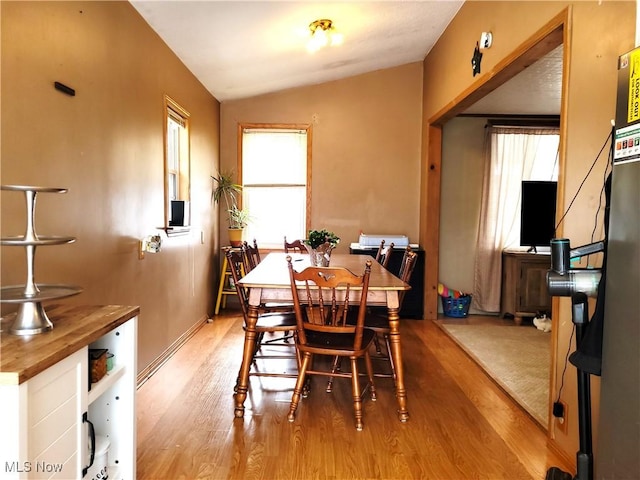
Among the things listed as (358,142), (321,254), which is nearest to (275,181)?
(358,142)

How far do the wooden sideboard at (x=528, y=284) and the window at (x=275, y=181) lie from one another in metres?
2.49

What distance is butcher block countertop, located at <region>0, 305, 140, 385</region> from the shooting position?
42.5 inches

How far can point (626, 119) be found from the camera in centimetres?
137

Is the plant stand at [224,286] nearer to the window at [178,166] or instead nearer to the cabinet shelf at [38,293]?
the window at [178,166]

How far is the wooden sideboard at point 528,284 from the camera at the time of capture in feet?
15.8

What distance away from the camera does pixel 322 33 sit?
343 cm

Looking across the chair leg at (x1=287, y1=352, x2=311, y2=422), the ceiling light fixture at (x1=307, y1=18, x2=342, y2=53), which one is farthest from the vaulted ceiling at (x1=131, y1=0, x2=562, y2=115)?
the chair leg at (x1=287, y1=352, x2=311, y2=422)

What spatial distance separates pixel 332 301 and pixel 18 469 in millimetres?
1543

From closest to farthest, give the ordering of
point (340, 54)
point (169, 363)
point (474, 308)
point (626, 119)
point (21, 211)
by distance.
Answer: point (626, 119)
point (21, 211)
point (169, 363)
point (340, 54)
point (474, 308)

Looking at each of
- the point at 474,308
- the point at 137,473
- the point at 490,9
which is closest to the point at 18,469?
the point at 137,473

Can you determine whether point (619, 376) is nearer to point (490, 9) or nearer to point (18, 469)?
point (18, 469)

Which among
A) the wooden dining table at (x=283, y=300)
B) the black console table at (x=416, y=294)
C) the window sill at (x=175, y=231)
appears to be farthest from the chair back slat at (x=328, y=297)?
the black console table at (x=416, y=294)

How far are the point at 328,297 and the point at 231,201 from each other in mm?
3089

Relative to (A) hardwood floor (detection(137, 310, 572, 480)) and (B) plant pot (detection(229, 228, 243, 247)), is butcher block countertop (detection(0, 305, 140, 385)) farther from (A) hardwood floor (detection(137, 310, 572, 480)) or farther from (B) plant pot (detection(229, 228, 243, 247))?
(B) plant pot (detection(229, 228, 243, 247))
